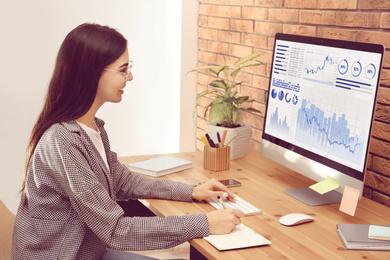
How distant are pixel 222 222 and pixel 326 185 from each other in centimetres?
40

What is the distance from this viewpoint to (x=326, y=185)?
5.46 ft

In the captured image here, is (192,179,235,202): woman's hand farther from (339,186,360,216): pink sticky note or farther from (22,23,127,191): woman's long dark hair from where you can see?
(22,23,127,191): woman's long dark hair

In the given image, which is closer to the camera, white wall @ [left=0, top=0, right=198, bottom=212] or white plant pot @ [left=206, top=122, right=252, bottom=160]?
white plant pot @ [left=206, top=122, right=252, bottom=160]

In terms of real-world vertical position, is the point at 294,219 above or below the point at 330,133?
below

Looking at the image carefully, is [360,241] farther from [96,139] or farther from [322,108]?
[96,139]

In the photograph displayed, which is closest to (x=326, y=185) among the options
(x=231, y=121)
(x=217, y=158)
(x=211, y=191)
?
(x=211, y=191)

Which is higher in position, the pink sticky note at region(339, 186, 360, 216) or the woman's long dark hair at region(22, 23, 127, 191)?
the woman's long dark hair at region(22, 23, 127, 191)

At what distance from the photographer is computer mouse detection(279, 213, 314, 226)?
1.55 m

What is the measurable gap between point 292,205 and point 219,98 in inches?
29.0

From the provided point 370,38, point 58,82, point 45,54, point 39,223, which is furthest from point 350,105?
point 45,54

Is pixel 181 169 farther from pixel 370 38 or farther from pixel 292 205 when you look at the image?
pixel 370 38

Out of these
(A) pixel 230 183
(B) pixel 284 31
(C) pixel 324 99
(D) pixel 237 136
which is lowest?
(A) pixel 230 183

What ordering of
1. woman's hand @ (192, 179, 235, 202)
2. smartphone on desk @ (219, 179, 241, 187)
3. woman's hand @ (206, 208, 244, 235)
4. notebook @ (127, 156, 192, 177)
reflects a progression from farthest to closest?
notebook @ (127, 156, 192, 177) < smartphone on desk @ (219, 179, 241, 187) < woman's hand @ (192, 179, 235, 202) < woman's hand @ (206, 208, 244, 235)

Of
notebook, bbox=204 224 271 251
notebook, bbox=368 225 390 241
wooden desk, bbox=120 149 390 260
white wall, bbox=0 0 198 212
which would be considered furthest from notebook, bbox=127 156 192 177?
white wall, bbox=0 0 198 212
